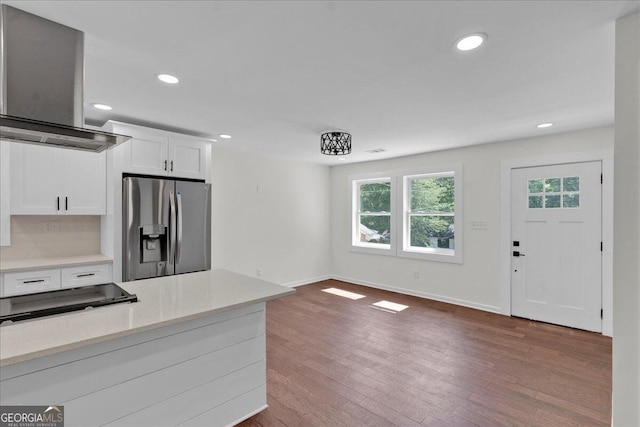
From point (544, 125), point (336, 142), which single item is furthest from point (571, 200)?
point (336, 142)

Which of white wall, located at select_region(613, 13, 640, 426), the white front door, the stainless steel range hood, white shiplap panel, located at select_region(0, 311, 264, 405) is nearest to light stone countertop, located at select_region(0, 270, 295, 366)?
white shiplap panel, located at select_region(0, 311, 264, 405)

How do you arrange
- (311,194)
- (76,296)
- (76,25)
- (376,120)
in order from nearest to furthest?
(76,25) < (76,296) < (376,120) < (311,194)

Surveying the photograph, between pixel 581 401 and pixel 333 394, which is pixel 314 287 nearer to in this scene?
pixel 333 394

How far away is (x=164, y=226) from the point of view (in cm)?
326

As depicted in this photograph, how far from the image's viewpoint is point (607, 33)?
1626 millimetres

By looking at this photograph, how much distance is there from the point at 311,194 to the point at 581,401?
185 inches

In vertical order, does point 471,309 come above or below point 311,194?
below

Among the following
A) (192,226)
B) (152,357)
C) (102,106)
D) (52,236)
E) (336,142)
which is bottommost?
(152,357)

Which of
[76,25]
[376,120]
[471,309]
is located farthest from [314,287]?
[76,25]

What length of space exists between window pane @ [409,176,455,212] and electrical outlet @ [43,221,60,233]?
4.85m

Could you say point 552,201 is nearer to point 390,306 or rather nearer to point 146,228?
point 390,306

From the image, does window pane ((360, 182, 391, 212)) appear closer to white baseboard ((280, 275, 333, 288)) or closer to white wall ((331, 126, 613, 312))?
white wall ((331, 126, 613, 312))

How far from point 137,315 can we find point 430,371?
2.37 m

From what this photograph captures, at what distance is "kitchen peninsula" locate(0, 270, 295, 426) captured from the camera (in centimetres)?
127
